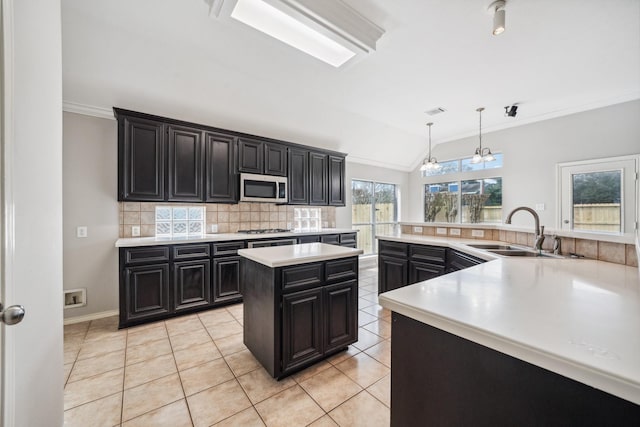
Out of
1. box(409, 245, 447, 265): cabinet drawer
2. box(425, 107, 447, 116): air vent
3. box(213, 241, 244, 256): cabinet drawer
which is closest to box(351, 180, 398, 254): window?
box(425, 107, 447, 116): air vent

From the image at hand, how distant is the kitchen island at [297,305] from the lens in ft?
6.04

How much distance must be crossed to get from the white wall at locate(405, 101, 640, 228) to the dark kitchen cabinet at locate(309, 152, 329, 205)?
128 inches

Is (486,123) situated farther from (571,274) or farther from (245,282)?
(245,282)

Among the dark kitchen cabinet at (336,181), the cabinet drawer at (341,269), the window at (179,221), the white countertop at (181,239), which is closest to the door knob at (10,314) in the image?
the cabinet drawer at (341,269)

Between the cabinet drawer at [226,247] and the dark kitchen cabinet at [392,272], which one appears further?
the cabinet drawer at [226,247]

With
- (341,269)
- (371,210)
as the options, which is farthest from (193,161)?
(371,210)

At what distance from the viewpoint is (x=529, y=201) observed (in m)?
4.64

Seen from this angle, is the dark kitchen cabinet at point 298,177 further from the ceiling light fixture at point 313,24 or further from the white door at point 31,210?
the white door at point 31,210

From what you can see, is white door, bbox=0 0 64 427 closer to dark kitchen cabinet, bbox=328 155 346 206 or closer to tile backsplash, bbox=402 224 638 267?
tile backsplash, bbox=402 224 638 267

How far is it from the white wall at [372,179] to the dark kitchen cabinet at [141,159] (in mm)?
3354

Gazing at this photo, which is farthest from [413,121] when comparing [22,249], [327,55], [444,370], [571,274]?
[22,249]

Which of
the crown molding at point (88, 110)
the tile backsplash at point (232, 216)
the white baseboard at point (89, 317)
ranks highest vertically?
the crown molding at point (88, 110)

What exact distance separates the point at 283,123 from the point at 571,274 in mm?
3718

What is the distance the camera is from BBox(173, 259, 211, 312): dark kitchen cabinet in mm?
2965
